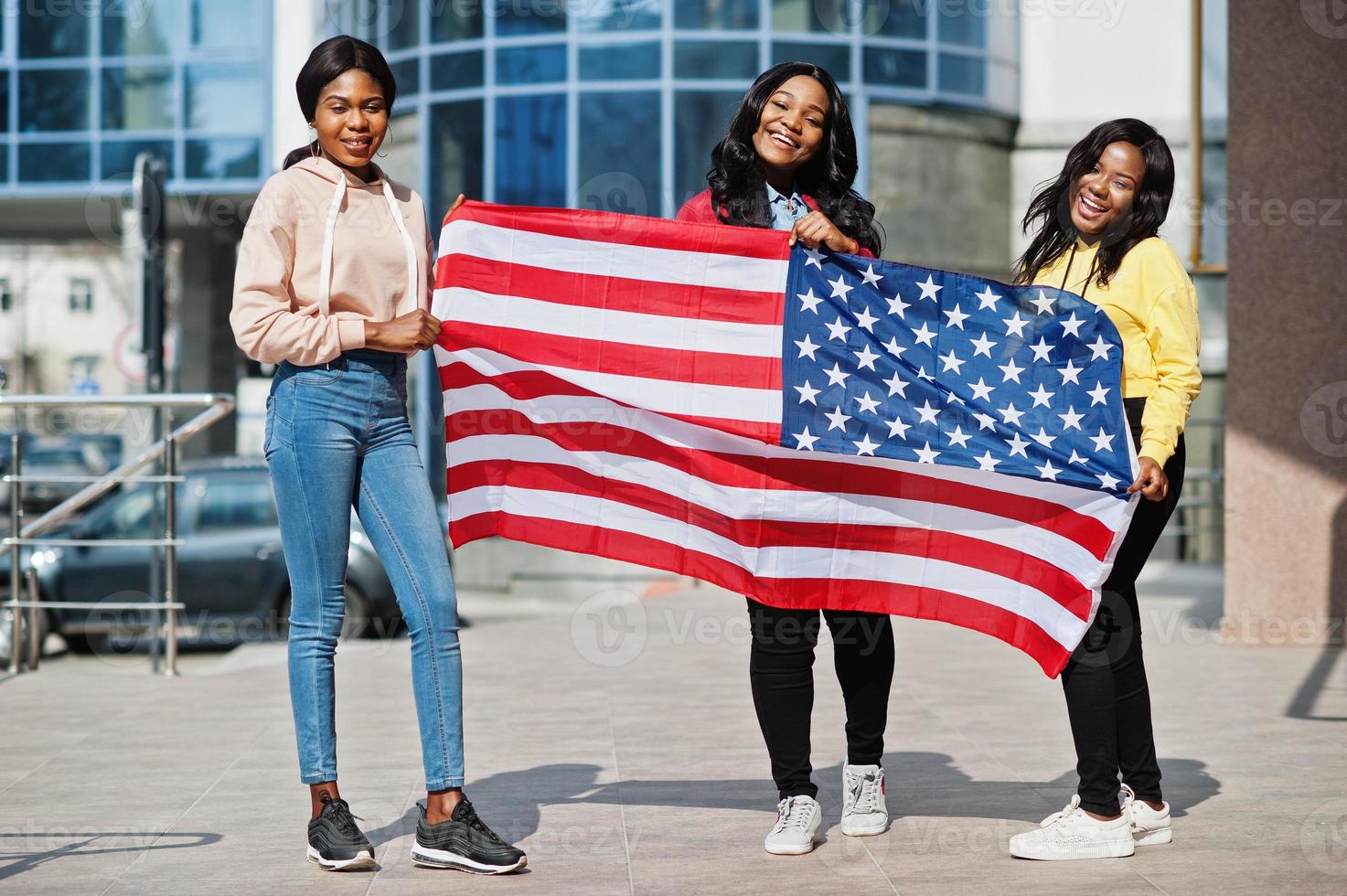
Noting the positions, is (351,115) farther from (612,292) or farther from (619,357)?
(619,357)

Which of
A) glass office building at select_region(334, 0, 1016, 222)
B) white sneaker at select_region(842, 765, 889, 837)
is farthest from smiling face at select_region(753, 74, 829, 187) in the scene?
glass office building at select_region(334, 0, 1016, 222)

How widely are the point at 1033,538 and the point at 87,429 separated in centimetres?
3198

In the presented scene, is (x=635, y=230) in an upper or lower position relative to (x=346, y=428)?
upper

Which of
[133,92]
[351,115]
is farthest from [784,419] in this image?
[133,92]

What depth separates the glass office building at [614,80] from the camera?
711 inches

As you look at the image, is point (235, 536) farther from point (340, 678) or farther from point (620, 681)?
point (620, 681)

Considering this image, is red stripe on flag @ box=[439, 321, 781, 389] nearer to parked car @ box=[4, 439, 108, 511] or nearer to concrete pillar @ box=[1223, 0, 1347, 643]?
concrete pillar @ box=[1223, 0, 1347, 643]

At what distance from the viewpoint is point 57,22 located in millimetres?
24031

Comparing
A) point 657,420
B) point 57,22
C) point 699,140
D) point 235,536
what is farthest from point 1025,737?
point 57,22

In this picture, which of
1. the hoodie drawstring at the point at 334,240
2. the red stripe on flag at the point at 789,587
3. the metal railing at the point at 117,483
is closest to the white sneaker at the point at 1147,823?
the red stripe on flag at the point at 789,587

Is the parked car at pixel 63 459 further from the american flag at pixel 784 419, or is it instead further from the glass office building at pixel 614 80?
the american flag at pixel 784 419

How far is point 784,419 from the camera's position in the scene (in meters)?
4.72

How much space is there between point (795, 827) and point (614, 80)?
48.1ft

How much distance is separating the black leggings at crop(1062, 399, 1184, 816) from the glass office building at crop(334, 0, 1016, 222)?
43.8 feet
